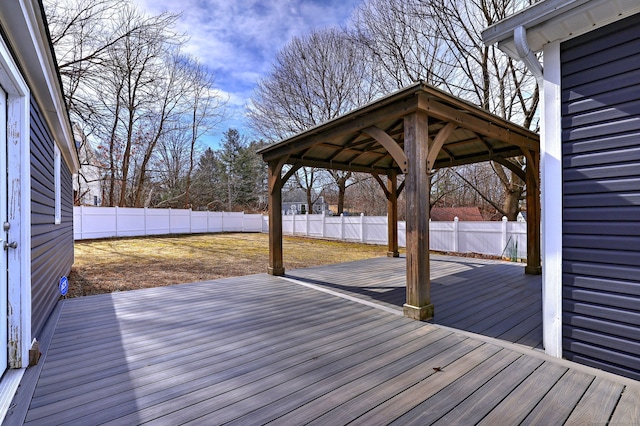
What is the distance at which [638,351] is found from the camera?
2047 millimetres

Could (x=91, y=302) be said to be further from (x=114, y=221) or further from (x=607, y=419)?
(x=114, y=221)

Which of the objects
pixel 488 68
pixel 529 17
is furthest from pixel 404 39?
pixel 529 17

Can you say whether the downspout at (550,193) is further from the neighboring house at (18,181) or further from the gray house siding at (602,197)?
the neighboring house at (18,181)

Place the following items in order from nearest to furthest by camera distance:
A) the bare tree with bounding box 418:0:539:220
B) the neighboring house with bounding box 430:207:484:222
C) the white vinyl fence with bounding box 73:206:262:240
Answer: the bare tree with bounding box 418:0:539:220 → the white vinyl fence with bounding box 73:206:262:240 → the neighboring house with bounding box 430:207:484:222

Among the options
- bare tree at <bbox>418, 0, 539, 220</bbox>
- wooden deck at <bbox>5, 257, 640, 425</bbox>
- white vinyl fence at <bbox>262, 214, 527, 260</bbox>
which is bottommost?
wooden deck at <bbox>5, 257, 640, 425</bbox>

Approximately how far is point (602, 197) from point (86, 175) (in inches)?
774

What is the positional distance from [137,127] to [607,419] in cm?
1873

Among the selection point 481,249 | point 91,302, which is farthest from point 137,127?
point 481,249

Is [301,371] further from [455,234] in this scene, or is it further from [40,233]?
[455,234]

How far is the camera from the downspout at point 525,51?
236 centimetres

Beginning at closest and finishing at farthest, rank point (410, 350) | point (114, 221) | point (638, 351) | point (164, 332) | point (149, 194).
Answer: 1. point (638, 351)
2. point (410, 350)
3. point (164, 332)
4. point (114, 221)
5. point (149, 194)

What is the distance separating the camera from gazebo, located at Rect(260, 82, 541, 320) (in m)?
3.36

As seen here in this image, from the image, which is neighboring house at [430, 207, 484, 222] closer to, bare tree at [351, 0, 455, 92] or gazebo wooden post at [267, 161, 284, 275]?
bare tree at [351, 0, 455, 92]

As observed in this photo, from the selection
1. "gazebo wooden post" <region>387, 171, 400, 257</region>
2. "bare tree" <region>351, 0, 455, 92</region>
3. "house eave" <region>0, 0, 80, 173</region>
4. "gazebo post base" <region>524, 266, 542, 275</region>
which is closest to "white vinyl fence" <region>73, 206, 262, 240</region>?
"house eave" <region>0, 0, 80, 173</region>
